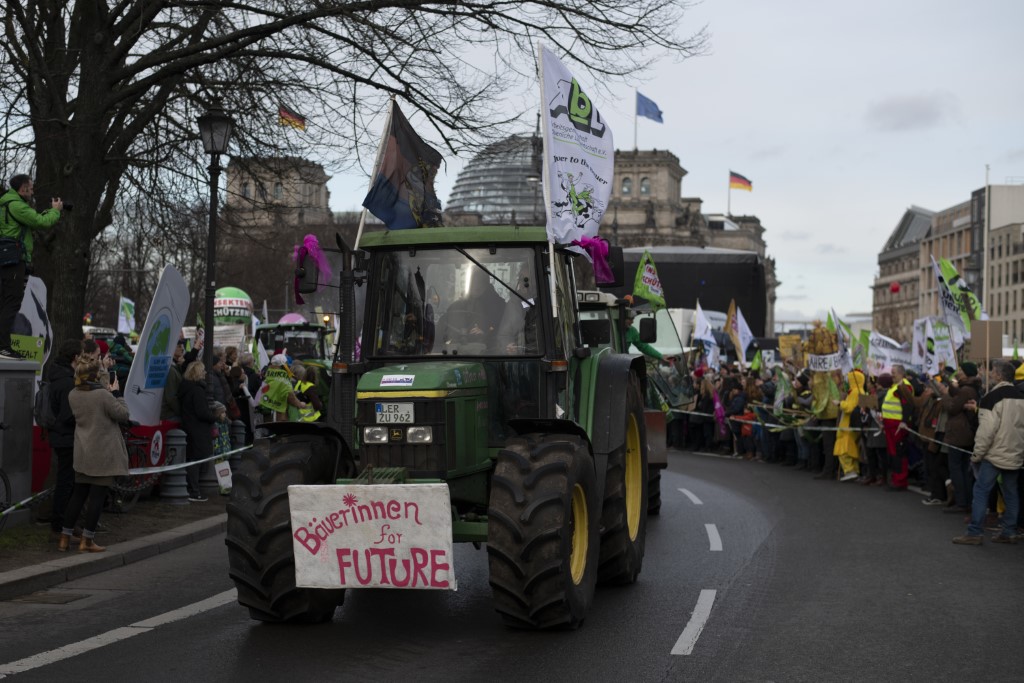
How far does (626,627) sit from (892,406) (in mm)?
11601

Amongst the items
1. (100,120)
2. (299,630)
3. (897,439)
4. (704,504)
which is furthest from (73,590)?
(897,439)

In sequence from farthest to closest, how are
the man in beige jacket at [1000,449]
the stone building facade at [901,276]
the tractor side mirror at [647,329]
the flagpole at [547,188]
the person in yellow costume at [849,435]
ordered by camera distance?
1. the stone building facade at [901,276]
2. the person in yellow costume at [849,435]
3. the tractor side mirror at [647,329]
4. the man in beige jacket at [1000,449]
5. the flagpole at [547,188]

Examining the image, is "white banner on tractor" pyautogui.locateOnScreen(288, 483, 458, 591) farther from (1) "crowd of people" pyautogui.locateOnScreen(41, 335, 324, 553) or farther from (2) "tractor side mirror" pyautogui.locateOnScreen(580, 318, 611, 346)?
(1) "crowd of people" pyautogui.locateOnScreen(41, 335, 324, 553)

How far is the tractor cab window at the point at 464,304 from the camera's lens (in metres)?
8.80

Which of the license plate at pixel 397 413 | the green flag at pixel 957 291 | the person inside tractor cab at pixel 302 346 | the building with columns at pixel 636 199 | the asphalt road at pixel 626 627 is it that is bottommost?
the asphalt road at pixel 626 627

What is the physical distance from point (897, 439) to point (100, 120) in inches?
469

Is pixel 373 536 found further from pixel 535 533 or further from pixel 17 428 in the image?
pixel 17 428

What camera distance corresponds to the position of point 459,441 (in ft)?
27.0

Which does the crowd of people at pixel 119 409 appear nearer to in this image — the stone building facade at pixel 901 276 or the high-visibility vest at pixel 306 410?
the high-visibility vest at pixel 306 410

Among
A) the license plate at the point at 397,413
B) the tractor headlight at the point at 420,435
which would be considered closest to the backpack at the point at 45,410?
the license plate at the point at 397,413

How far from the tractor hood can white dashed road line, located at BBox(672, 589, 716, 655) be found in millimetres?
2068

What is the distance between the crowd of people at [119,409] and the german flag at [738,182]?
9706cm

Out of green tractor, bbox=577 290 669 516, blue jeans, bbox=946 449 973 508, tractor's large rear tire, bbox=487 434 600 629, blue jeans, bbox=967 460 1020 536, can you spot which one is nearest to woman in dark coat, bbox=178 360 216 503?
green tractor, bbox=577 290 669 516

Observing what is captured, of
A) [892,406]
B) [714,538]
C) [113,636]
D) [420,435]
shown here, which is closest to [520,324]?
[420,435]
